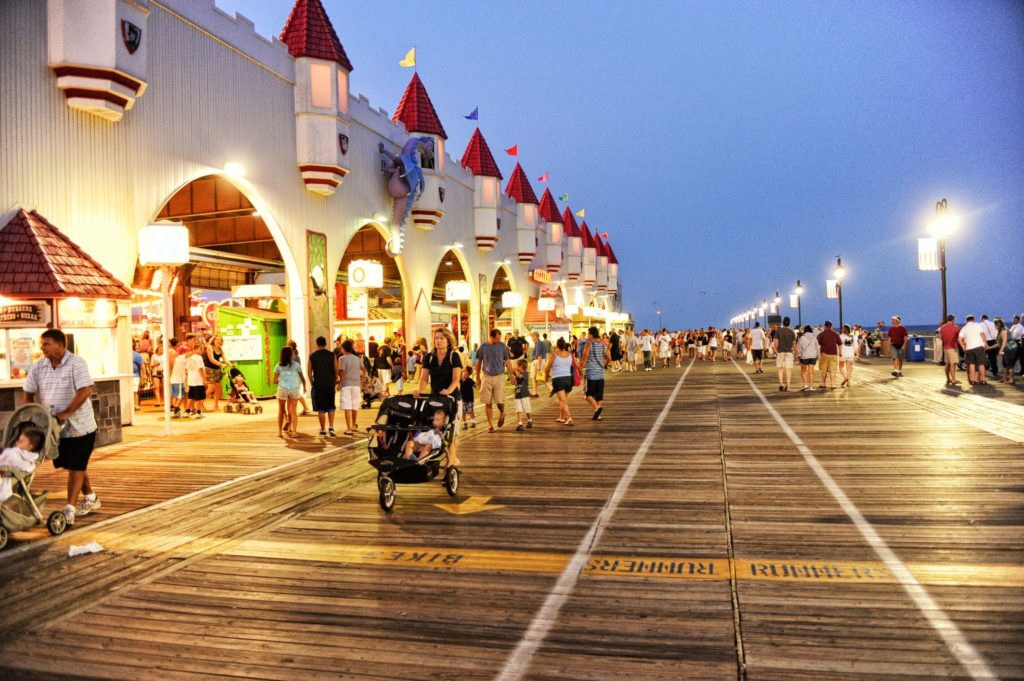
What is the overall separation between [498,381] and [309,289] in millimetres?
8975

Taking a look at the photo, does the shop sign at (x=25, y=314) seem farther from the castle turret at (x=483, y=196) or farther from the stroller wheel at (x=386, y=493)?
the castle turret at (x=483, y=196)

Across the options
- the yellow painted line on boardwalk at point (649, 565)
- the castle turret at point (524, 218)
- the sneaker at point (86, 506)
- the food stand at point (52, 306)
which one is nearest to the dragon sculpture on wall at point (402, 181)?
the food stand at point (52, 306)

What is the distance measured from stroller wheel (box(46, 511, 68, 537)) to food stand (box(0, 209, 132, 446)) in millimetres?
5299

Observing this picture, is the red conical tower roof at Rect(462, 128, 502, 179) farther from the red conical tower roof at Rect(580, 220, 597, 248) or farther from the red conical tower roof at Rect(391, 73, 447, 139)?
the red conical tower roof at Rect(580, 220, 597, 248)

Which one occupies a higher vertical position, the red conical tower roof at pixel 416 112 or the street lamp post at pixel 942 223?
the red conical tower roof at pixel 416 112

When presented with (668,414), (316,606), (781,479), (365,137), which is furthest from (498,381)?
(365,137)

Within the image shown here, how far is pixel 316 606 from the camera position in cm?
500

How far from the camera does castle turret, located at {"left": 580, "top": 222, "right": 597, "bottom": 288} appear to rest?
6172 cm

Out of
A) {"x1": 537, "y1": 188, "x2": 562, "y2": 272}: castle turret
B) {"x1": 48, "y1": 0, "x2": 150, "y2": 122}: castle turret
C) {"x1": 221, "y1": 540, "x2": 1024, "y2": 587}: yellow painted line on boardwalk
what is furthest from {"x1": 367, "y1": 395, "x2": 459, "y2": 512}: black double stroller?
{"x1": 537, "y1": 188, "x2": 562, "y2": 272}: castle turret

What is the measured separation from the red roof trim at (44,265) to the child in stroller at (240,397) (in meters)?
5.70

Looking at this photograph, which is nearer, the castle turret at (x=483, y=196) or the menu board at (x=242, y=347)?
the menu board at (x=242, y=347)

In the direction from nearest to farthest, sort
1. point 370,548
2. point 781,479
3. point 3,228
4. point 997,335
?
point 370,548 < point 781,479 < point 3,228 < point 997,335

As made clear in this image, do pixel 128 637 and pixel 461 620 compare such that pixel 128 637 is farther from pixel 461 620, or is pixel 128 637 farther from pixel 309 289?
pixel 309 289

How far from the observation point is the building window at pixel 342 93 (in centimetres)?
2197
